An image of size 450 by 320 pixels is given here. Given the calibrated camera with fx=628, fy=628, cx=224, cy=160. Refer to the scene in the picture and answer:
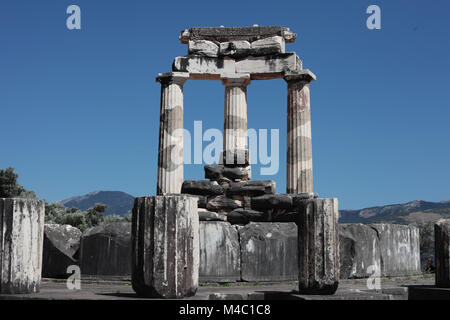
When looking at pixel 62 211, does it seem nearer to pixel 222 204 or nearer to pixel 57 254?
pixel 222 204

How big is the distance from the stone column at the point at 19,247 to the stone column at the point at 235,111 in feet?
40.7

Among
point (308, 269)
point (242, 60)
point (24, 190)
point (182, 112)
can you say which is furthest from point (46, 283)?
point (24, 190)

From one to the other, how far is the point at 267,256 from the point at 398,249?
3.20 m

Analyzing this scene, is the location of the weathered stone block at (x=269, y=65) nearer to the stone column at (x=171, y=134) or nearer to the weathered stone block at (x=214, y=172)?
the stone column at (x=171, y=134)

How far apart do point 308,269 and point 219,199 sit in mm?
7412

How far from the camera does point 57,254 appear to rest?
1312 cm

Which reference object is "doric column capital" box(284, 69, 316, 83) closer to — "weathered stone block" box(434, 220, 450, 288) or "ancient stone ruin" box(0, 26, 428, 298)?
"ancient stone ruin" box(0, 26, 428, 298)

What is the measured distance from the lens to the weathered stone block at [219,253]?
12.1 metres

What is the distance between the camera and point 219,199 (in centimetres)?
1616

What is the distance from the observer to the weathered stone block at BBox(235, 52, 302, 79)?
21016mm

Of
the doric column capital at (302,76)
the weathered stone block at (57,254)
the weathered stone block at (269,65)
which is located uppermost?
the weathered stone block at (269,65)

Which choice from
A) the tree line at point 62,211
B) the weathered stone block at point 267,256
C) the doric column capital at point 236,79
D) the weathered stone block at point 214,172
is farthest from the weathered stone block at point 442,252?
the tree line at point 62,211

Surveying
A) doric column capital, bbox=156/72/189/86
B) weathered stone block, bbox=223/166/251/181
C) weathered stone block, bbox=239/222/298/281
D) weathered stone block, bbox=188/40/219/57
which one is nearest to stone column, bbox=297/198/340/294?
weathered stone block, bbox=239/222/298/281

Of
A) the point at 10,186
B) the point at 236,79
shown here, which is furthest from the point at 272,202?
the point at 10,186
